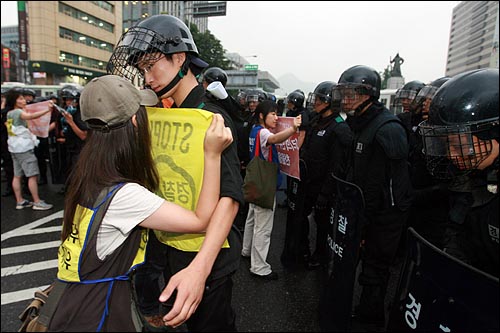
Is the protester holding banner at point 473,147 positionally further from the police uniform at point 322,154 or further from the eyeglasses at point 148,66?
the police uniform at point 322,154

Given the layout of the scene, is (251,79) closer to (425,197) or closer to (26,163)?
(425,197)

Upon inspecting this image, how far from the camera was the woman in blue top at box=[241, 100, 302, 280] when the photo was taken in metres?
2.28

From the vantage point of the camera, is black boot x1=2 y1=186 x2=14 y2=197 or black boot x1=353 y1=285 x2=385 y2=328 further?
black boot x1=2 y1=186 x2=14 y2=197

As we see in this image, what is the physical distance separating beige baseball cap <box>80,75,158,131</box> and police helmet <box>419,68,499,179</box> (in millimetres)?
1064

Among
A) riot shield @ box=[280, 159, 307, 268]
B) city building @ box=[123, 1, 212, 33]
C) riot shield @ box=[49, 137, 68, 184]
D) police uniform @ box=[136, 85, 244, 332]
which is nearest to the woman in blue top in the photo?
riot shield @ box=[280, 159, 307, 268]

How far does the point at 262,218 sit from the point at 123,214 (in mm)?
1948

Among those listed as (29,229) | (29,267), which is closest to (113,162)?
(29,267)

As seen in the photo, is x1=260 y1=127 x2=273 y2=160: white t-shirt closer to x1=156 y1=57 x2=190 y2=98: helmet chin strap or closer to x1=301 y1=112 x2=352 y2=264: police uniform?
x1=301 y1=112 x2=352 y2=264: police uniform

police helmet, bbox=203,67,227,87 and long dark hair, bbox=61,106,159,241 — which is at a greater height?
police helmet, bbox=203,67,227,87

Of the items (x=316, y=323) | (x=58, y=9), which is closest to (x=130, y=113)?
(x=316, y=323)

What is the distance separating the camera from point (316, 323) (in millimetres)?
2248

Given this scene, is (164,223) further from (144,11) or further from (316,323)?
(316,323)

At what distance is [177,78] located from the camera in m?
1.10

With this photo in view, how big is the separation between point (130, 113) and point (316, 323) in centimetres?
211
